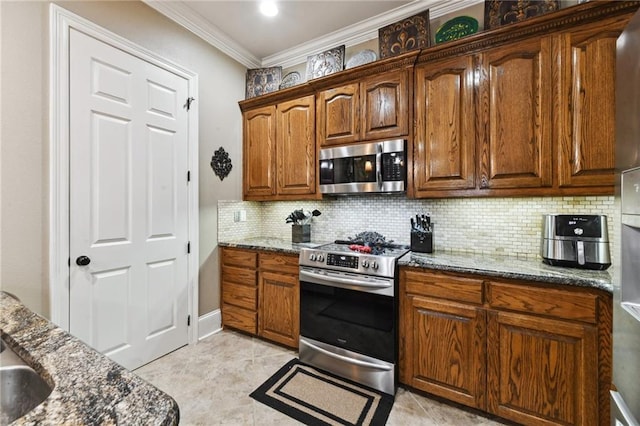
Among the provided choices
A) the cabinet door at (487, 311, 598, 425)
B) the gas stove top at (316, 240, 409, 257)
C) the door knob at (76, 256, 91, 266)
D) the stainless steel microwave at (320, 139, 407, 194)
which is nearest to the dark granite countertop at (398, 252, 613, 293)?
the gas stove top at (316, 240, 409, 257)

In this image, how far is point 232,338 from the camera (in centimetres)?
271

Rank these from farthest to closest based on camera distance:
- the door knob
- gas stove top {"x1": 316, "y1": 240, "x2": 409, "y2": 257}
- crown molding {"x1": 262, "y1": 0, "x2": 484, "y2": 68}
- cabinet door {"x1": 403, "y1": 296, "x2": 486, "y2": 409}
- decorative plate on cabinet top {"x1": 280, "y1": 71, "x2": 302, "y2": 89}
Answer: decorative plate on cabinet top {"x1": 280, "y1": 71, "x2": 302, "y2": 89} < crown molding {"x1": 262, "y1": 0, "x2": 484, "y2": 68} < gas stove top {"x1": 316, "y1": 240, "x2": 409, "y2": 257} < the door knob < cabinet door {"x1": 403, "y1": 296, "x2": 486, "y2": 409}

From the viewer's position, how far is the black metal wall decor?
2836 mm

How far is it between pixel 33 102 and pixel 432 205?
115 inches

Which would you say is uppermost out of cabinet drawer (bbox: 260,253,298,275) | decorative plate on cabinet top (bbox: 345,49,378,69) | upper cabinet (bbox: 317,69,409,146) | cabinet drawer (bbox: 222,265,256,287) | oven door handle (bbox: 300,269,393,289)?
decorative plate on cabinet top (bbox: 345,49,378,69)

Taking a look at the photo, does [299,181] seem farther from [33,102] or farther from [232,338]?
[33,102]

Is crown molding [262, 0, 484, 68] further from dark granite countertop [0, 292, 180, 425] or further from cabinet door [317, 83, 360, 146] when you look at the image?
dark granite countertop [0, 292, 180, 425]

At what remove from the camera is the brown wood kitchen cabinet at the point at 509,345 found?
4.61ft

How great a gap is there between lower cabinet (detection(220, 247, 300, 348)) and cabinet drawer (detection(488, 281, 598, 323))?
1485mm

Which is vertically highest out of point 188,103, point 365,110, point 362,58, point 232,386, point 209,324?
point 362,58

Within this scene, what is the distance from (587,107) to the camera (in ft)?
5.35

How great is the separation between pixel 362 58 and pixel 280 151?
1.20m

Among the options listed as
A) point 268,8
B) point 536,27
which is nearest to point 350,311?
point 536,27

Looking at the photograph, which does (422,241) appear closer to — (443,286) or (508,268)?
(443,286)
